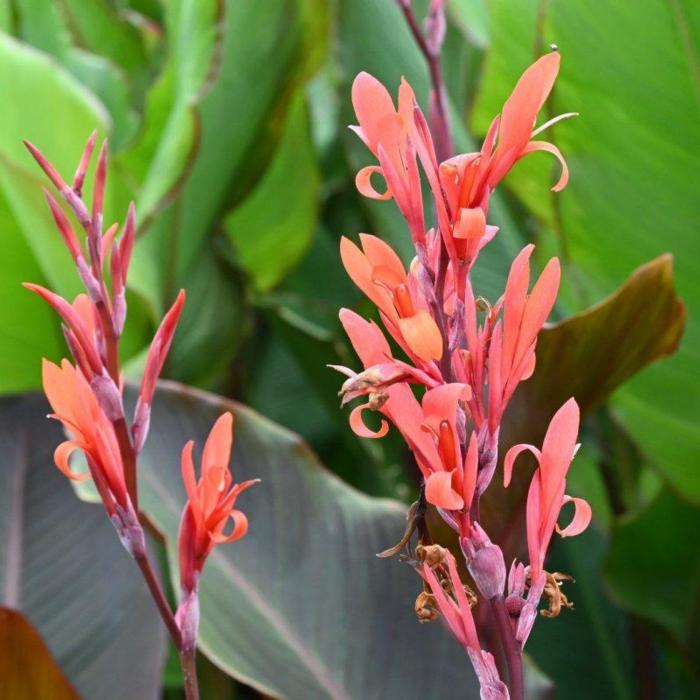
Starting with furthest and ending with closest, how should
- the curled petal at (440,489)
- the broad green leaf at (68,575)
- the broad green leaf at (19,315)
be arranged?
the broad green leaf at (19,315)
the broad green leaf at (68,575)
the curled petal at (440,489)

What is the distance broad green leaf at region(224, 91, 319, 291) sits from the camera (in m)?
1.19

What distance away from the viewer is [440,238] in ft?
1.06

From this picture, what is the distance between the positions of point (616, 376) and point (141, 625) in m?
0.38

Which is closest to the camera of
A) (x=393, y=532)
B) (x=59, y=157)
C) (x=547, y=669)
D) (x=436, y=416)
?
(x=436, y=416)

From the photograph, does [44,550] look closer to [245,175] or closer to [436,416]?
[245,175]

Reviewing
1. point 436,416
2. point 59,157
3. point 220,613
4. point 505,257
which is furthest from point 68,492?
point 436,416

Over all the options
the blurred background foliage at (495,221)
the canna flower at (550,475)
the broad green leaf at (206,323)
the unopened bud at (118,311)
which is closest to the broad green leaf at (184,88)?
the blurred background foliage at (495,221)

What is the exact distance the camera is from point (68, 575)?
2.52 ft

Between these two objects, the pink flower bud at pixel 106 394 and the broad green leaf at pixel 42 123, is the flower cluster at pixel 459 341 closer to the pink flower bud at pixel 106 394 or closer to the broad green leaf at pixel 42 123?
the pink flower bud at pixel 106 394

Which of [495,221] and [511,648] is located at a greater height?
[511,648]

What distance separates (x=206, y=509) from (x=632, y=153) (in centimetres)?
60

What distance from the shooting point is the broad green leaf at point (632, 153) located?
32.2 inches

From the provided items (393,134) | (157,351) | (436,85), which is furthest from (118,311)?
(436,85)

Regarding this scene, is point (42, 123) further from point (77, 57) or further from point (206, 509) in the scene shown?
point (206, 509)
